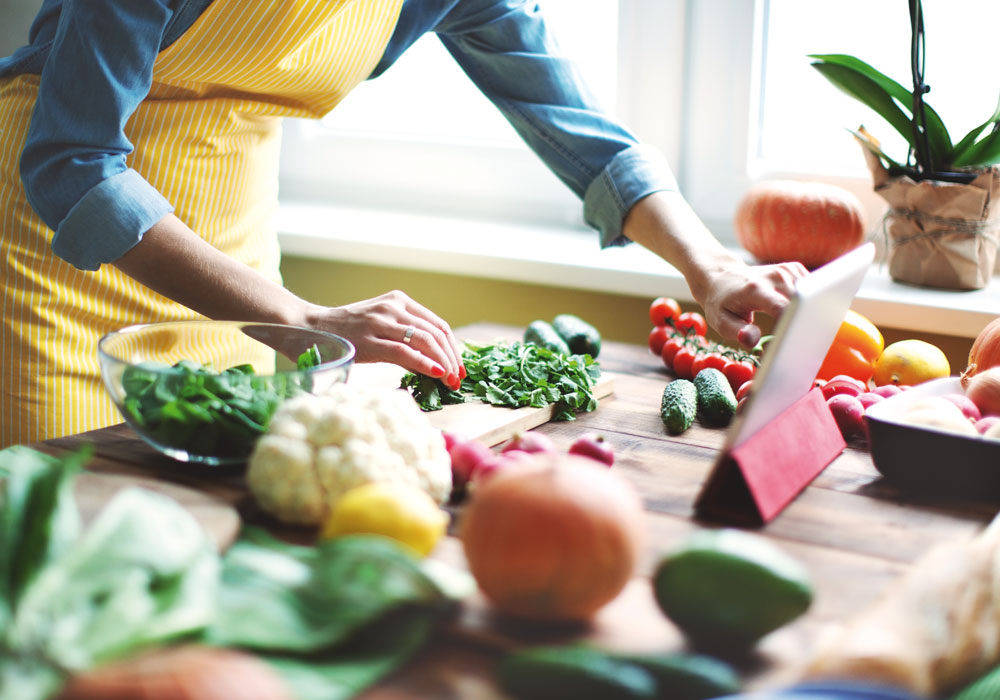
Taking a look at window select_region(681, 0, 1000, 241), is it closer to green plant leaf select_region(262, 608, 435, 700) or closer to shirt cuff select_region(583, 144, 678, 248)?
shirt cuff select_region(583, 144, 678, 248)

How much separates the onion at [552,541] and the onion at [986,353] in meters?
0.74

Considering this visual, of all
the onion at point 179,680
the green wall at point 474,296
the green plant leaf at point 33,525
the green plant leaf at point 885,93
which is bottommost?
the green wall at point 474,296

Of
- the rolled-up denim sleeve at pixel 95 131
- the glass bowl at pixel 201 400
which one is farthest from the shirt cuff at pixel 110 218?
the glass bowl at pixel 201 400

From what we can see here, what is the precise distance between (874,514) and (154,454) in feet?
2.33

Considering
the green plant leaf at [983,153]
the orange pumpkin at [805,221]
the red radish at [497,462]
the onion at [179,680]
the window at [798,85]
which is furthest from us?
the window at [798,85]

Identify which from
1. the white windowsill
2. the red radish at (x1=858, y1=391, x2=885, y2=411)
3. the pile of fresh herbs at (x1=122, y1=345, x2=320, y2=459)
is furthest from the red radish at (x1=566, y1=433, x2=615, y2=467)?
the white windowsill

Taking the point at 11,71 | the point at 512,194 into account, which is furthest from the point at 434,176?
the point at 11,71

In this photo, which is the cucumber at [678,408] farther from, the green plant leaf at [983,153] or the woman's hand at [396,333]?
the green plant leaf at [983,153]

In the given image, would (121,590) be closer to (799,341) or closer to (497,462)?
(497,462)

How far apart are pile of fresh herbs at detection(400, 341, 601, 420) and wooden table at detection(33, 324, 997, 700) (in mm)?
34

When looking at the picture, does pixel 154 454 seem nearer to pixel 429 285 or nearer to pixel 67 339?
pixel 67 339

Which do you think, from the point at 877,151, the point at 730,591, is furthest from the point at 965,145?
the point at 730,591

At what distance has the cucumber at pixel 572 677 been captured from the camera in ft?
1.87

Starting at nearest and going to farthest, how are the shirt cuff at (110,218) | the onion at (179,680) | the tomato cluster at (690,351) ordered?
the onion at (179,680), the shirt cuff at (110,218), the tomato cluster at (690,351)
